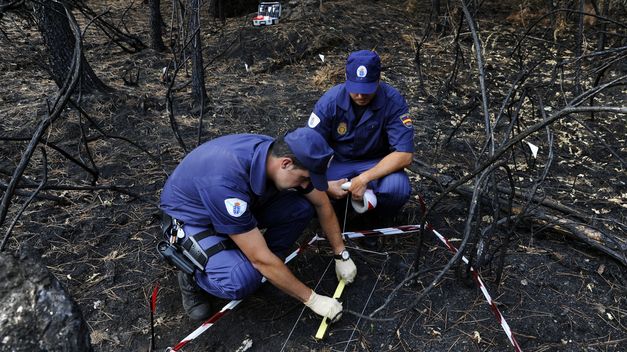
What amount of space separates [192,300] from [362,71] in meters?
1.58

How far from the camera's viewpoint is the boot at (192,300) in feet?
7.88

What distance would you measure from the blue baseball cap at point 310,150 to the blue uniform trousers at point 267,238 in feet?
1.43

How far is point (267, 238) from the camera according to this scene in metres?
2.62

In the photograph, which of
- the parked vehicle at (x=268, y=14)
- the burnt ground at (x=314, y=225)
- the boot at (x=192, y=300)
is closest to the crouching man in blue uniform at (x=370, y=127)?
the burnt ground at (x=314, y=225)

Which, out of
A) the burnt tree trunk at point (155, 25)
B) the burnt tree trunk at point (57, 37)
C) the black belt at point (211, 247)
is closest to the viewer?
the black belt at point (211, 247)

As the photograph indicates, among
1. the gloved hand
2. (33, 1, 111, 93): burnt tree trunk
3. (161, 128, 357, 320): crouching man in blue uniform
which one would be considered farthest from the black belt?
(33, 1, 111, 93): burnt tree trunk

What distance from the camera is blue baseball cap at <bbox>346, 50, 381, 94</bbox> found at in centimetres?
271

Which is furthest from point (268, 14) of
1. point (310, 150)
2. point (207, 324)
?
point (207, 324)

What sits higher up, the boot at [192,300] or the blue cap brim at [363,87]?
the blue cap brim at [363,87]

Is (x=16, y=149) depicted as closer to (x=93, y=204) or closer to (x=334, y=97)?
(x=93, y=204)

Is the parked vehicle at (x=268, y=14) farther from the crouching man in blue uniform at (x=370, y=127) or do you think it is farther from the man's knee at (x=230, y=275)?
the man's knee at (x=230, y=275)

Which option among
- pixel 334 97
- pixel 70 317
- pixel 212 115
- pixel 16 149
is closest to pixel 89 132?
pixel 16 149

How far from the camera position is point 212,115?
4645mm

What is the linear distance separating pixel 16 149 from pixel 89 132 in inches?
23.3
